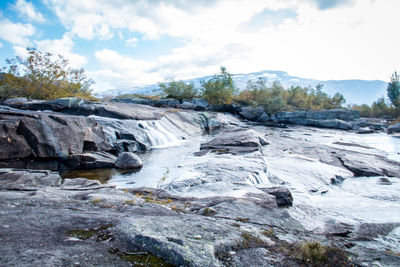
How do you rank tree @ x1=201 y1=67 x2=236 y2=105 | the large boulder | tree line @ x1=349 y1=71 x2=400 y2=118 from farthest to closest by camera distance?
tree line @ x1=349 y1=71 x2=400 y2=118 → tree @ x1=201 y1=67 x2=236 y2=105 → the large boulder

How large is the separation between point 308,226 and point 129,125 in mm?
13458

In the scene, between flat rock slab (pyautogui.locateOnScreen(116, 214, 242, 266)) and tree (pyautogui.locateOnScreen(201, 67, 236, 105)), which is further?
tree (pyautogui.locateOnScreen(201, 67, 236, 105))

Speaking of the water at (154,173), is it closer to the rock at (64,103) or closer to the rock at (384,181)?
the rock at (384,181)

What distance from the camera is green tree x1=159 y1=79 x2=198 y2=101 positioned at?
39.2m

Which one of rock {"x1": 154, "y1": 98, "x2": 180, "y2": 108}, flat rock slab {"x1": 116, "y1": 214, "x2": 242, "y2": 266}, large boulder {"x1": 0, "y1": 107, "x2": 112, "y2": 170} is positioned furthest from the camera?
rock {"x1": 154, "y1": 98, "x2": 180, "y2": 108}

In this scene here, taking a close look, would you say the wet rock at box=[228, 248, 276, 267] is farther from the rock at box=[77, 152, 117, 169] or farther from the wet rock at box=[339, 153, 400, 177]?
the wet rock at box=[339, 153, 400, 177]

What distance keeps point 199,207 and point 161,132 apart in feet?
44.3

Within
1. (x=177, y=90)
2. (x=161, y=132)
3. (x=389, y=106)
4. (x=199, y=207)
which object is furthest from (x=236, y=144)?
(x=389, y=106)

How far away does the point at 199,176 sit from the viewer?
7.66 metres

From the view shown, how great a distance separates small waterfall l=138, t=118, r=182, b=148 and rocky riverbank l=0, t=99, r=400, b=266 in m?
2.91

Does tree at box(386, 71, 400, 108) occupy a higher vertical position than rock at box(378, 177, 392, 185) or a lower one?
higher

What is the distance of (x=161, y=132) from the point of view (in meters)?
18.1

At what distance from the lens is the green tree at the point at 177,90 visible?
39188mm

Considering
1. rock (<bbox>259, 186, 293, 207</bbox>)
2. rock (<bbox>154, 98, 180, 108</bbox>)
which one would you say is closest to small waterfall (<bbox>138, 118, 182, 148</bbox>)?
rock (<bbox>259, 186, 293, 207</bbox>)
